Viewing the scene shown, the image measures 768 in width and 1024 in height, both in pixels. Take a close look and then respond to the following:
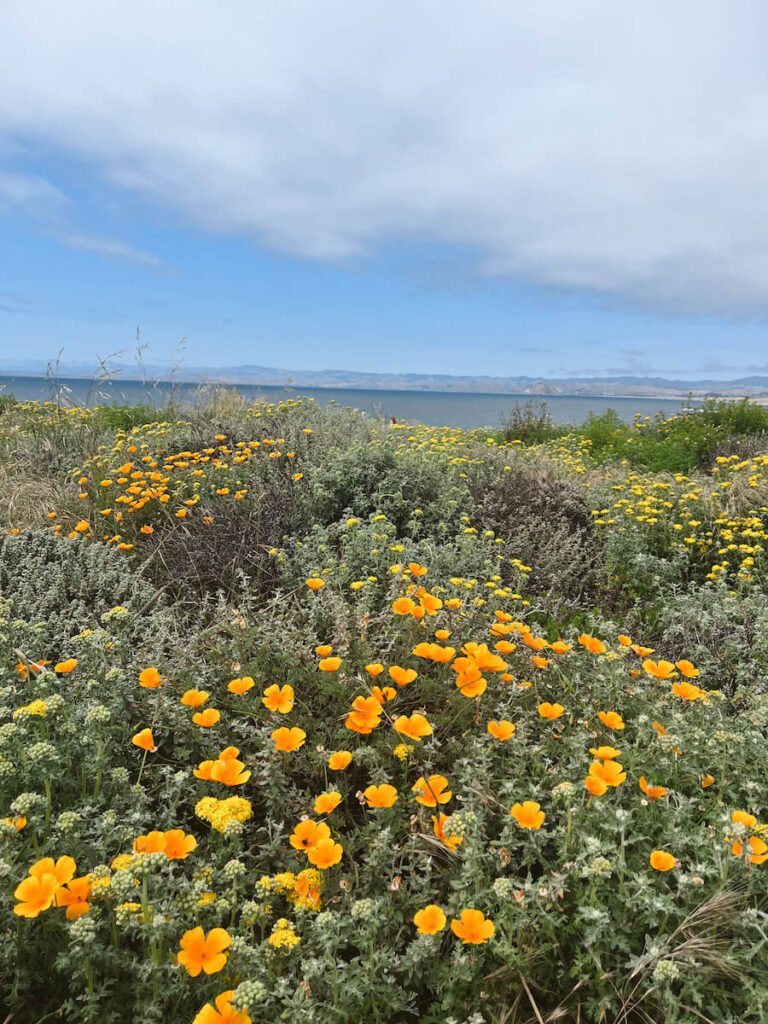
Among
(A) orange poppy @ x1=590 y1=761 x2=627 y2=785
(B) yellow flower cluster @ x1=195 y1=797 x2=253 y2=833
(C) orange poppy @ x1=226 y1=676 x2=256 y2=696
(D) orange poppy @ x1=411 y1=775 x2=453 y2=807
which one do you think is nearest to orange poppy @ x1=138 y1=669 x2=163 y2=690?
(C) orange poppy @ x1=226 y1=676 x2=256 y2=696

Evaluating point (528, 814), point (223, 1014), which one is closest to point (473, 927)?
point (528, 814)

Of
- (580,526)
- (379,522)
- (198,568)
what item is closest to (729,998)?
(379,522)

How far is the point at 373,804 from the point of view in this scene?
5.16 feet

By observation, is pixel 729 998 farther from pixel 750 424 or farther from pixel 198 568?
pixel 750 424

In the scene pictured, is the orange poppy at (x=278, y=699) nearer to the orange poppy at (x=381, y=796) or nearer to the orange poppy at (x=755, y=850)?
the orange poppy at (x=381, y=796)

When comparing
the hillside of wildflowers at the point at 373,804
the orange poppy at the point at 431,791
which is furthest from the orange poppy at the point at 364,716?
the orange poppy at the point at 431,791

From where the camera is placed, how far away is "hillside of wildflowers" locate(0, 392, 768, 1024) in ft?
4.42

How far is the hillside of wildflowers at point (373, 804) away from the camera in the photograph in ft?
4.42

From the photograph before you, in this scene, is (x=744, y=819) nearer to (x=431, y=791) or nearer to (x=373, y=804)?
(x=431, y=791)

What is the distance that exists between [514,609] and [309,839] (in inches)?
84.7

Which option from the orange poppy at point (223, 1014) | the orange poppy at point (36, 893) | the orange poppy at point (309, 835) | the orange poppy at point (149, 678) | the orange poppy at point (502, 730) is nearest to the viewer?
the orange poppy at point (223, 1014)

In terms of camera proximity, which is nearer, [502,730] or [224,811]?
[224,811]

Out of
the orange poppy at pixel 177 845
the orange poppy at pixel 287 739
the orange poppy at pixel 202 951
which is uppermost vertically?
the orange poppy at pixel 287 739

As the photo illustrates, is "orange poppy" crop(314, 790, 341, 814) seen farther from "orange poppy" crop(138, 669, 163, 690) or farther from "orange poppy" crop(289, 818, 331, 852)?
"orange poppy" crop(138, 669, 163, 690)
